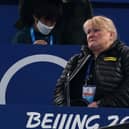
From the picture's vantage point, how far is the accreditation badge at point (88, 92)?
4379 millimetres

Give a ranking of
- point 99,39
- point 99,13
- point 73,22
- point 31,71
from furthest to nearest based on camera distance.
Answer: point 99,13 < point 73,22 < point 31,71 < point 99,39

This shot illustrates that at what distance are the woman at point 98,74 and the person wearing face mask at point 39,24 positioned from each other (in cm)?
84

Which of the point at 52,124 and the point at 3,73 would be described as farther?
the point at 3,73

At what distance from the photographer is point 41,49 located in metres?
5.05

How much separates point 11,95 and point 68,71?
2.45 feet

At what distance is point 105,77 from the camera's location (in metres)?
4.39

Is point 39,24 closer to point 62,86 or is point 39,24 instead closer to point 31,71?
point 31,71

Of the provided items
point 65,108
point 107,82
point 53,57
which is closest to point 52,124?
point 65,108

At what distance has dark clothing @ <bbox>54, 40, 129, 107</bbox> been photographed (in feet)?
14.3


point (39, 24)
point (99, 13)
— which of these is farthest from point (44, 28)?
point (99, 13)

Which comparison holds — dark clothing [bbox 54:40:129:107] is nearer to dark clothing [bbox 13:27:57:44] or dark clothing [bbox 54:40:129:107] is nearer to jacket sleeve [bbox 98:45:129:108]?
jacket sleeve [bbox 98:45:129:108]

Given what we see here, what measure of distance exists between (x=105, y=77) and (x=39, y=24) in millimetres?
1210

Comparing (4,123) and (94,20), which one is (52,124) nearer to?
(4,123)

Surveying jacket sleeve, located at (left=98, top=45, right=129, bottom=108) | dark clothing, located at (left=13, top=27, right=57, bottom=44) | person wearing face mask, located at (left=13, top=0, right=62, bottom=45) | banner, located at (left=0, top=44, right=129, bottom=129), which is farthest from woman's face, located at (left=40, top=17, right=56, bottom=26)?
jacket sleeve, located at (left=98, top=45, right=129, bottom=108)
